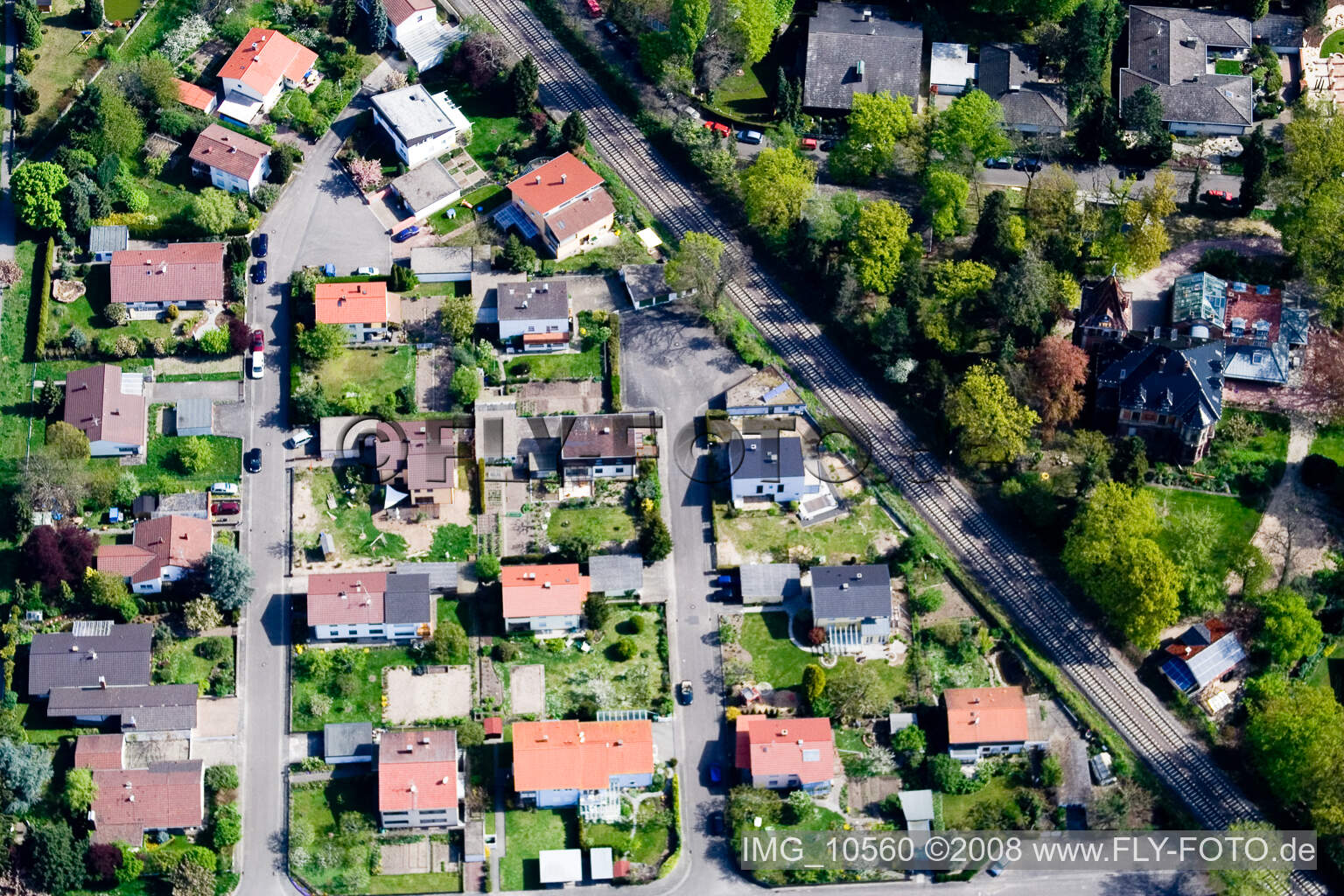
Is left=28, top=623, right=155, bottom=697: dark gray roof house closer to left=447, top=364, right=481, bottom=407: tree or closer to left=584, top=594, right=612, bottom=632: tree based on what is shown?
left=447, top=364, right=481, bottom=407: tree

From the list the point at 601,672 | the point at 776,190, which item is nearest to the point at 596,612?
the point at 601,672

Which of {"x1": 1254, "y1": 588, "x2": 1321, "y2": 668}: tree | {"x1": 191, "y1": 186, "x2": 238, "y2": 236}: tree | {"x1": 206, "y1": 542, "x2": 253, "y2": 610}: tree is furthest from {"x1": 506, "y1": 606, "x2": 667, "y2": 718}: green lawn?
{"x1": 191, "y1": 186, "x2": 238, "y2": 236}: tree

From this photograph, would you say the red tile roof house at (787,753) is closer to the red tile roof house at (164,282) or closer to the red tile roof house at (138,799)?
the red tile roof house at (138,799)

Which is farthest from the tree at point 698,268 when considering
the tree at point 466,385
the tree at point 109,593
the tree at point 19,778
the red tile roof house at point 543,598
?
the tree at point 19,778

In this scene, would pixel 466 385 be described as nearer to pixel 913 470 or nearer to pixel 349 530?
pixel 349 530

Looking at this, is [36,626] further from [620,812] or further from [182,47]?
[182,47]

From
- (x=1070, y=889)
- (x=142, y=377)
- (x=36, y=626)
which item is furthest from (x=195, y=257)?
(x=1070, y=889)
